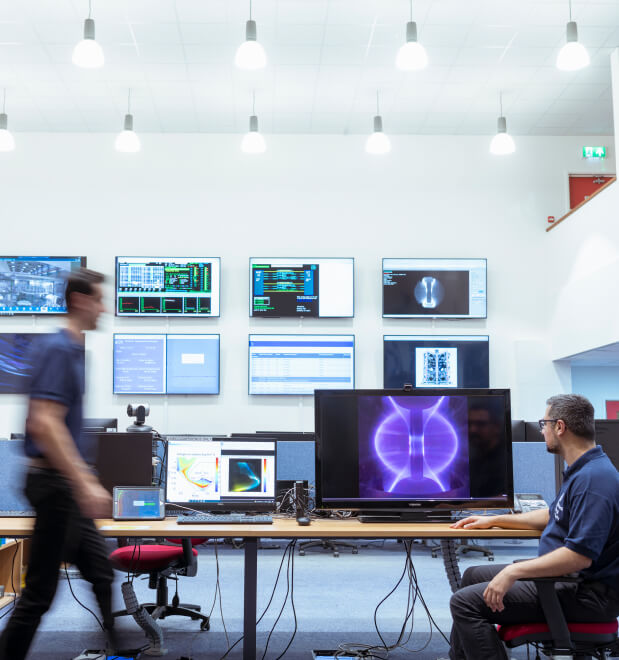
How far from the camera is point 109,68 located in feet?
19.1

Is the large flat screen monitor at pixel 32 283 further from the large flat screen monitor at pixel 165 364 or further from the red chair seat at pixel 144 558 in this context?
the red chair seat at pixel 144 558

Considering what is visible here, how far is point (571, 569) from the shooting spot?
7.27 ft

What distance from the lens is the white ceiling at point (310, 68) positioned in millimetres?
5051

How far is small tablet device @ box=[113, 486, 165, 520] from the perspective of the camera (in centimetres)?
304

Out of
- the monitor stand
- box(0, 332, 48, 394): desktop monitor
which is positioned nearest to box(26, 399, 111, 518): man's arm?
the monitor stand

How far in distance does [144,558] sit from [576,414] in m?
2.08

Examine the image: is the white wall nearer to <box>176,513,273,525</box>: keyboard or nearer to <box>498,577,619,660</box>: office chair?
<box>176,513,273,525</box>: keyboard

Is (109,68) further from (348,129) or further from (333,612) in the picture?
(333,612)

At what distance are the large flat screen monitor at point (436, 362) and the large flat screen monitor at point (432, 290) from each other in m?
0.26

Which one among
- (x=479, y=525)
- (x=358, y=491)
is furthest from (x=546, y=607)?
(x=358, y=491)

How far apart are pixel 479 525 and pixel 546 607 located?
1.87ft

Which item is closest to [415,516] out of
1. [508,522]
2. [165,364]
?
[508,522]

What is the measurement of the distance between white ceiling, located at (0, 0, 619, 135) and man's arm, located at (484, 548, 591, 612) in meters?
3.91

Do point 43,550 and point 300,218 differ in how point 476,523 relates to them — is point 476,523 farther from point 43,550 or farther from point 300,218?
point 300,218
